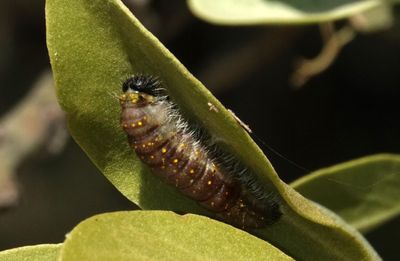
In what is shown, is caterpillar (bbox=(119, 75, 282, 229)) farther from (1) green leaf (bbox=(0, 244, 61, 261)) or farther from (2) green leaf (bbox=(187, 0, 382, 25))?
(2) green leaf (bbox=(187, 0, 382, 25))

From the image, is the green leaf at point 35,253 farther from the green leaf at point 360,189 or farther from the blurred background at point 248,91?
the blurred background at point 248,91

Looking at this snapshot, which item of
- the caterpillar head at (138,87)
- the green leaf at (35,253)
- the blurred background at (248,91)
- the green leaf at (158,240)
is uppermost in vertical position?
the caterpillar head at (138,87)

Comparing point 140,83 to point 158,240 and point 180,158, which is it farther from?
point 158,240

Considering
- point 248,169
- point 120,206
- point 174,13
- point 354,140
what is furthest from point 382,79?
point 248,169

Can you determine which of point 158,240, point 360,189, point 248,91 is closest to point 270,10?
point 360,189

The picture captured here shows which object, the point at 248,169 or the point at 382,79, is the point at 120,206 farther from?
the point at 248,169

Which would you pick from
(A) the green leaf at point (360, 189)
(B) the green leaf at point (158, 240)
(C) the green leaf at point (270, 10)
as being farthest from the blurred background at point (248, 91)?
(B) the green leaf at point (158, 240)
